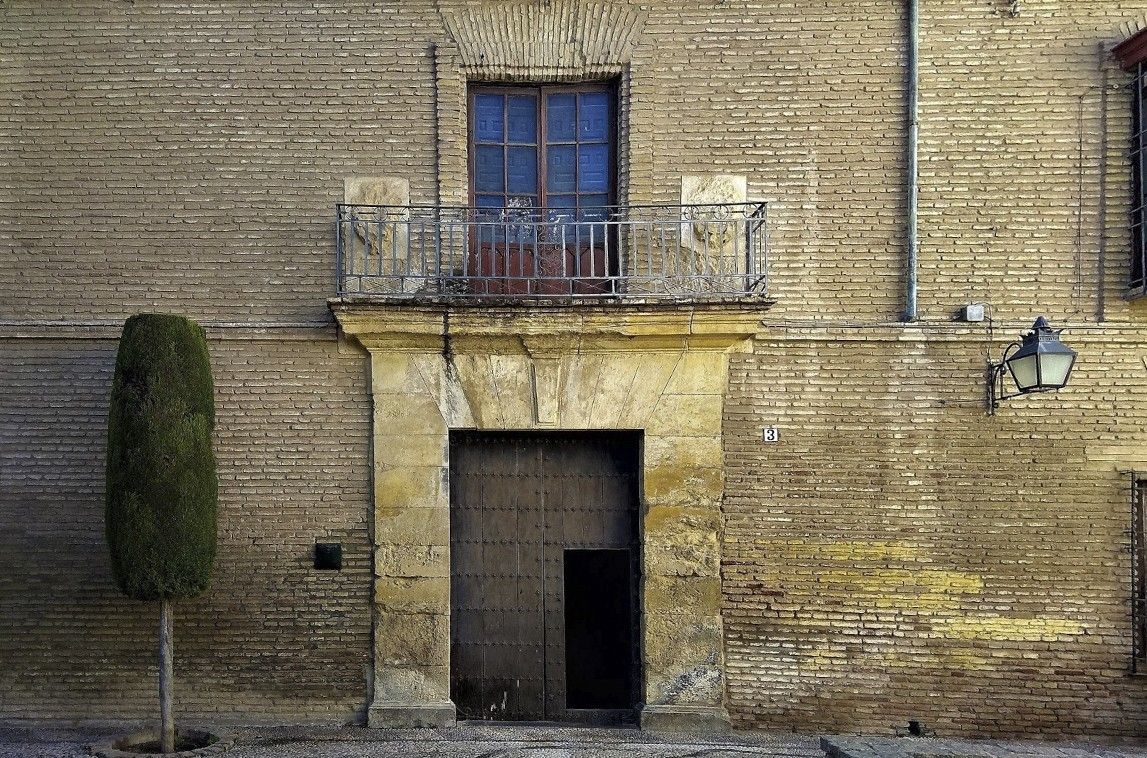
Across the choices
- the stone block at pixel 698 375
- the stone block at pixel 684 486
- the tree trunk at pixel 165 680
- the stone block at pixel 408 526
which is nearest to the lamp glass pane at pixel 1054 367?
the stone block at pixel 698 375

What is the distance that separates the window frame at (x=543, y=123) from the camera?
7.76m

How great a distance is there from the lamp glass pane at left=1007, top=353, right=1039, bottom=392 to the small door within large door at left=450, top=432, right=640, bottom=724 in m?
2.63

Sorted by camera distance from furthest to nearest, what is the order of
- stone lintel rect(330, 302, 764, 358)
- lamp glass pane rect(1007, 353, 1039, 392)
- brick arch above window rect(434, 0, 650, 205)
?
brick arch above window rect(434, 0, 650, 205) < stone lintel rect(330, 302, 764, 358) < lamp glass pane rect(1007, 353, 1039, 392)

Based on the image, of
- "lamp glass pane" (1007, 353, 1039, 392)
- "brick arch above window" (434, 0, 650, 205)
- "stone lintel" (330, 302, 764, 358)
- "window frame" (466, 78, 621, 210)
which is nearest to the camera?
"lamp glass pane" (1007, 353, 1039, 392)

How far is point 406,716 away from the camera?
23.7ft

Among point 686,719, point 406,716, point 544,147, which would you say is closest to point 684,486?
point 686,719

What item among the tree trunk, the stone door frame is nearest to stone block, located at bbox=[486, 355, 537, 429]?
the stone door frame

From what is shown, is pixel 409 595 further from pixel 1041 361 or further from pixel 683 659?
pixel 1041 361

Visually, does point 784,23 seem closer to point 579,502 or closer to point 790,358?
point 790,358

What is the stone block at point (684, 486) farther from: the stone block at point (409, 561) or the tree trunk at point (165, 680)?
the tree trunk at point (165, 680)

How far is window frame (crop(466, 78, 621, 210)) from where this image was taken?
776 centimetres

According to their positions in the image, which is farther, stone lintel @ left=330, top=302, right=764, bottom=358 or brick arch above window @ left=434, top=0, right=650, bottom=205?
brick arch above window @ left=434, top=0, right=650, bottom=205

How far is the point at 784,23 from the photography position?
755cm

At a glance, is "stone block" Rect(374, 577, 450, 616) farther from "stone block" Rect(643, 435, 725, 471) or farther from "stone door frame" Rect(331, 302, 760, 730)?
"stone block" Rect(643, 435, 725, 471)
